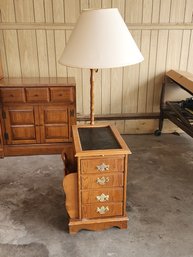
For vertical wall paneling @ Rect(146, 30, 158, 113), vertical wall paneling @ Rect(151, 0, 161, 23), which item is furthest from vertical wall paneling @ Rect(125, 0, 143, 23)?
vertical wall paneling @ Rect(146, 30, 158, 113)

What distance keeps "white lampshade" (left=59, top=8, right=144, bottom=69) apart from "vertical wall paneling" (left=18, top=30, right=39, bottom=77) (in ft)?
5.47

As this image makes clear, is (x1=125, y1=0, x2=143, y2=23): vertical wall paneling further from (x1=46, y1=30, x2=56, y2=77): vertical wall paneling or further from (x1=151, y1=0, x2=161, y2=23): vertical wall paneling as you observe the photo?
(x1=46, y1=30, x2=56, y2=77): vertical wall paneling

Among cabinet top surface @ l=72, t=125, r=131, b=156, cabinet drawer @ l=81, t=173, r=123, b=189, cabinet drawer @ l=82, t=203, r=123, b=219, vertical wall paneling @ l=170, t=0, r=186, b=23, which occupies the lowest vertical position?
cabinet drawer @ l=82, t=203, r=123, b=219

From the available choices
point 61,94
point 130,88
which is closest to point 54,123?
point 61,94

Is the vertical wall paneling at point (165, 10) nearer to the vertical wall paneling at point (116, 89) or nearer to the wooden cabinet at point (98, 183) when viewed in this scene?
the vertical wall paneling at point (116, 89)

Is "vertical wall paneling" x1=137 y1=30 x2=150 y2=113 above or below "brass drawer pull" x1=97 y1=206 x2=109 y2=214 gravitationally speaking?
above

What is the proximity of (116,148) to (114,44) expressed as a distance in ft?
2.20

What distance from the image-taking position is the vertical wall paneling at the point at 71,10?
10.5ft

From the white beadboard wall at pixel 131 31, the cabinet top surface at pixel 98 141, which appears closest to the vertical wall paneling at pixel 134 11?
the white beadboard wall at pixel 131 31

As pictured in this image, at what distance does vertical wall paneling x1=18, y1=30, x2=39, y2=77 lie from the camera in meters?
3.28

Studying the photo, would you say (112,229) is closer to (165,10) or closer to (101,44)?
(101,44)

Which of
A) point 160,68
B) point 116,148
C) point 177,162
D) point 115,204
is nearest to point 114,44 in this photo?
point 116,148

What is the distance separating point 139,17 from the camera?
3.33 meters

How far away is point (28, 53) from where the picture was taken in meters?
3.34
